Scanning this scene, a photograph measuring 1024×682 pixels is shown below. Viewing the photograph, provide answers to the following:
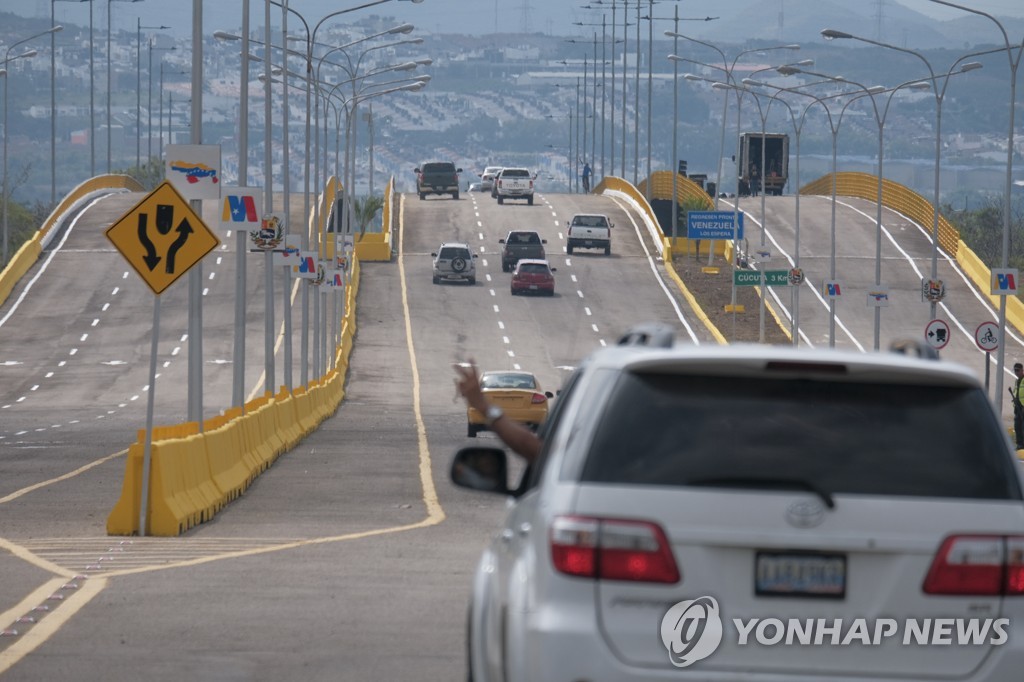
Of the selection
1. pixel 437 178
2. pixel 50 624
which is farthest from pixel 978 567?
pixel 437 178

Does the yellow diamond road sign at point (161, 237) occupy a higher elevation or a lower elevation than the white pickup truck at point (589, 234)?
higher

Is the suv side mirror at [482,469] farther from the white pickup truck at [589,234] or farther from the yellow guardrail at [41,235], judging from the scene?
the white pickup truck at [589,234]

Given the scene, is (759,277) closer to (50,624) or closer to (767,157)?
(767,157)

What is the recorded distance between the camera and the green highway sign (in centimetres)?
6119

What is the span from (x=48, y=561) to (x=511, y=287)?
216ft

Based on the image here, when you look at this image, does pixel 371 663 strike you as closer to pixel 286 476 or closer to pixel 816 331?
pixel 286 476

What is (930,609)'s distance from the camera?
5402mm

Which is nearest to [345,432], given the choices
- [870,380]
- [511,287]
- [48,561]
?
[48,561]

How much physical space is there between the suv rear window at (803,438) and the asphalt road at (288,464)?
12.1ft

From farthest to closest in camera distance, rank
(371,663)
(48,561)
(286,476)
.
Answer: (286,476) < (48,561) < (371,663)

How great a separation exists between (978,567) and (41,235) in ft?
280

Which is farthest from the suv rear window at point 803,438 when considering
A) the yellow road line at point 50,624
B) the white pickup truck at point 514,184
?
the white pickup truck at point 514,184

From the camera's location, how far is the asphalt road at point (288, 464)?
10.1 metres

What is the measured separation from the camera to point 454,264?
80.3 metres
